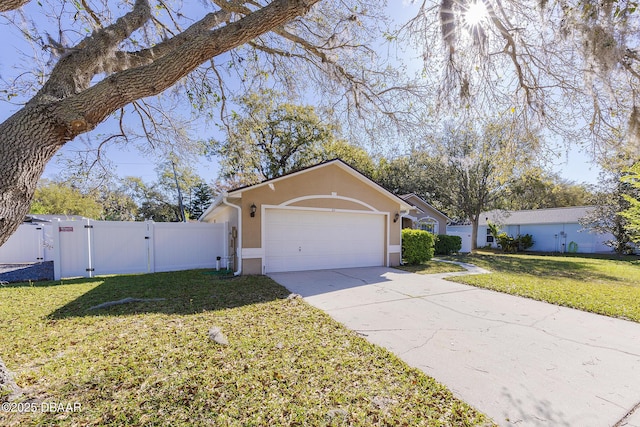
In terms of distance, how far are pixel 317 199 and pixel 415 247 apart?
472cm

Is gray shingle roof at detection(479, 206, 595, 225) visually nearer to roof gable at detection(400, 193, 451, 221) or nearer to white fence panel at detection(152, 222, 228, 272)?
roof gable at detection(400, 193, 451, 221)

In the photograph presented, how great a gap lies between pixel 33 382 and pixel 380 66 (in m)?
7.46

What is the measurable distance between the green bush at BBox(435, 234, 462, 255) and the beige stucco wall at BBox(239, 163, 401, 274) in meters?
7.19

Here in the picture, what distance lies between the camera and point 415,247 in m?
10.9

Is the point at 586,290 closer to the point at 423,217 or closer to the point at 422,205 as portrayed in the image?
the point at 423,217

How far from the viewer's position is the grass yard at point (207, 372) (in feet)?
7.29

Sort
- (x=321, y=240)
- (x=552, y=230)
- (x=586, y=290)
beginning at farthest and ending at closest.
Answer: (x=552, y=230) → (x=321, y=240) → (x=586, y=290)

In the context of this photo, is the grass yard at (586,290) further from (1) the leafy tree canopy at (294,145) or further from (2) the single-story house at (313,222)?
(1) the leafy tree canopy at (294,145)

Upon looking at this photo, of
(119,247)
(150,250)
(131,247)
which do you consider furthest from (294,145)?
(119,247)

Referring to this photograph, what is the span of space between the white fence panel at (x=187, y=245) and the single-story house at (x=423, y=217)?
479 inches

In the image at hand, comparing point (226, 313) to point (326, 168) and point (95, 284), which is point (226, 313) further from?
point (326, 168)

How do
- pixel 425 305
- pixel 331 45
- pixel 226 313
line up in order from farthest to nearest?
pixel 331 45
pixel 425 305
pixel 226 313

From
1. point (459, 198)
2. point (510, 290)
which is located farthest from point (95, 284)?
point (459, 198)

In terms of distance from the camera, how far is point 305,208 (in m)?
8.89
